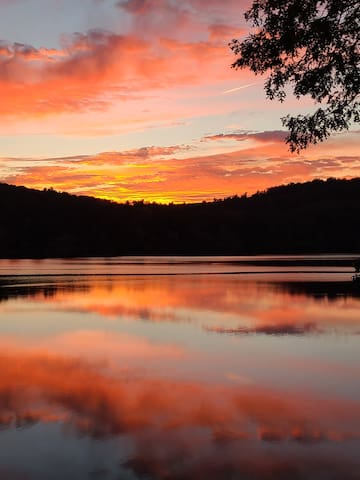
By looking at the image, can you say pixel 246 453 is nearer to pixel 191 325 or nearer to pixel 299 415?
pixel 299 415

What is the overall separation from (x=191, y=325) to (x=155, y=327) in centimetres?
113

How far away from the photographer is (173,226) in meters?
139

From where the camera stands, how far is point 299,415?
9555 mm

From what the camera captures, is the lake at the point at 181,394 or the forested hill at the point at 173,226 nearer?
→ the lake at the point at 181,394

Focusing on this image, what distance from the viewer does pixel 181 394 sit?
11.0 m

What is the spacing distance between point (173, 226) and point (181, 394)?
128 m

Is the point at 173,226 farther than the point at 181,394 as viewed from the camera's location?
Yes

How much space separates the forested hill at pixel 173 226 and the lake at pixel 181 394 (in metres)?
93.0

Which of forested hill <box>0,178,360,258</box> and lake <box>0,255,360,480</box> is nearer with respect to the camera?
lake <box>0,255,360,480</box>

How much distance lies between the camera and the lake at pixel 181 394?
7457 mm

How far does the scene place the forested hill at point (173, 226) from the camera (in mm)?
119500

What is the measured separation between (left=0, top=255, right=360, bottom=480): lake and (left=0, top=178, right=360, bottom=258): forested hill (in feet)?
305

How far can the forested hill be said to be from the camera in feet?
392

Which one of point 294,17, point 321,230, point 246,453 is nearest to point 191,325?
point 294,17
